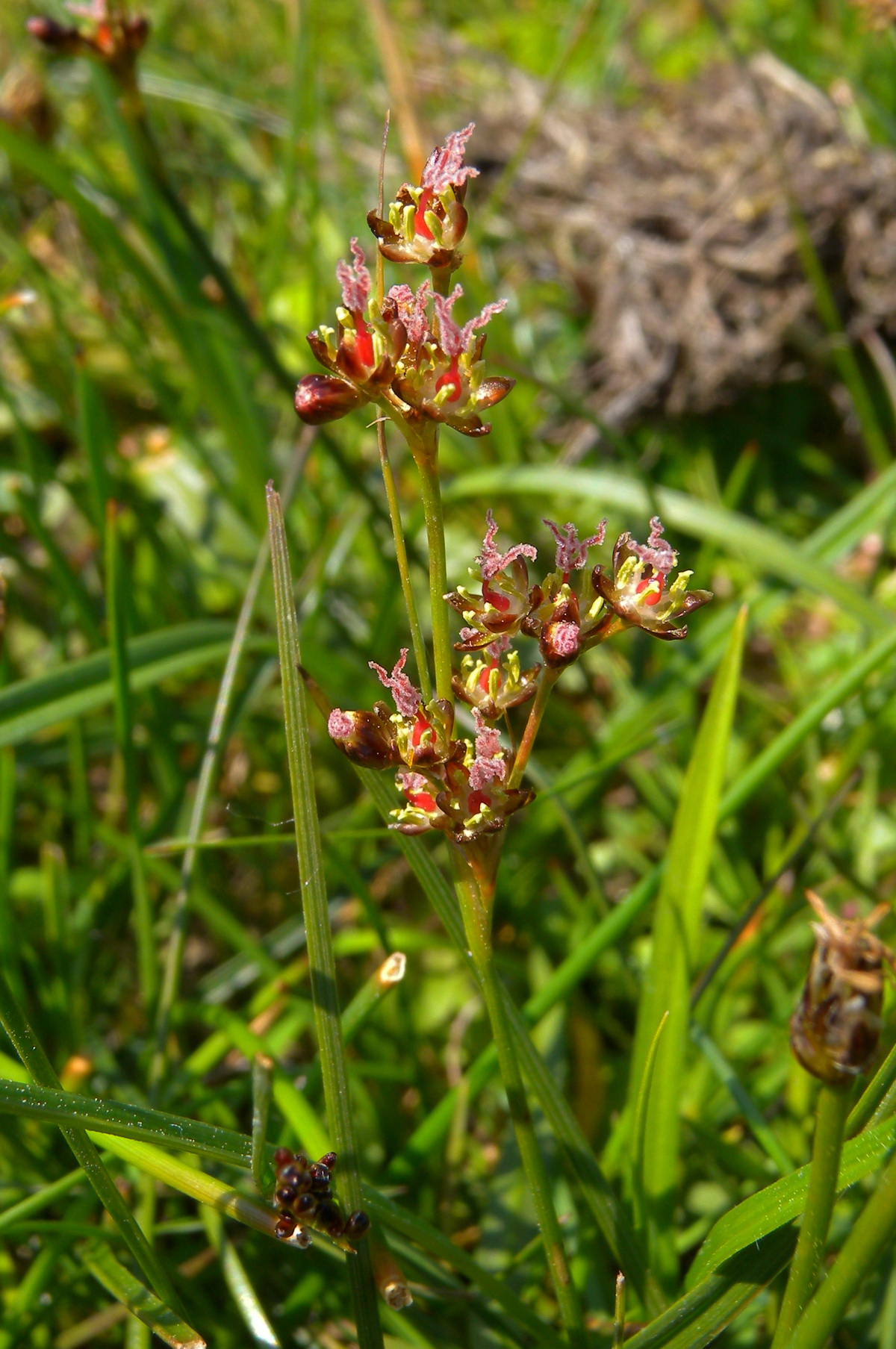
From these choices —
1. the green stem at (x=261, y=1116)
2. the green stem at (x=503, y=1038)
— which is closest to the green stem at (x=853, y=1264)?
the green stem at (x=503, y=1038)

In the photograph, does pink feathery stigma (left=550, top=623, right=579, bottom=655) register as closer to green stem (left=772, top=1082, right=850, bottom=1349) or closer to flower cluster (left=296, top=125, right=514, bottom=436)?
flower cluster (left=296, top=125, right=514, bottom=436)

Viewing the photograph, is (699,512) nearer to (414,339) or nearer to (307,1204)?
(414,339)

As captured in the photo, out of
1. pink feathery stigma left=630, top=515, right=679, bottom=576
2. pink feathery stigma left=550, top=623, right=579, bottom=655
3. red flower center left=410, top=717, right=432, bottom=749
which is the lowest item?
red flower center left=410, top=717, right=432, bottom=749

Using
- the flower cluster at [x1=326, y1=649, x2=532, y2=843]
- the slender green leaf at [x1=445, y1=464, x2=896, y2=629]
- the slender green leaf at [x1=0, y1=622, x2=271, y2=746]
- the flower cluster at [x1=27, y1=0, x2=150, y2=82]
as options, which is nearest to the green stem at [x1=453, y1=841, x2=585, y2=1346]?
the flower cluster at [x1=326, y1=649, x2=532, y2=843]

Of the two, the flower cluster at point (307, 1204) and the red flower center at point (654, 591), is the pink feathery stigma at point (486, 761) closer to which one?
the red flower center at point (654, 591)

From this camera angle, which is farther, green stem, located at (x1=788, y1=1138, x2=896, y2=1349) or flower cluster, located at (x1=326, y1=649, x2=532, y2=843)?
flower cluster, located at (x1=326, y1=649, x2=532, y2=843)

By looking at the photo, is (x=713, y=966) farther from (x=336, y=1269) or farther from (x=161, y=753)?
(x=161, y=753)

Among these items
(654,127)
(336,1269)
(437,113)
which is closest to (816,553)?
(336,1269)
